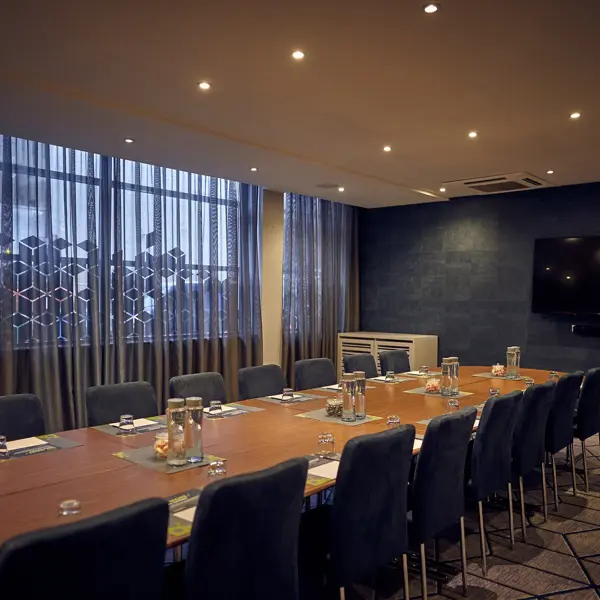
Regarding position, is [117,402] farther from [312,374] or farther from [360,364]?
[360,364]

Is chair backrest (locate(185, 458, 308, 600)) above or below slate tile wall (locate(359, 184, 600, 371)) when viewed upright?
below

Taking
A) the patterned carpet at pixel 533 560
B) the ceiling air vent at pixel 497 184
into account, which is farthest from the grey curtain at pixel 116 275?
→ the patterned carpet at pixel 533 560

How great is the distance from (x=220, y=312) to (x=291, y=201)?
1.79 meters

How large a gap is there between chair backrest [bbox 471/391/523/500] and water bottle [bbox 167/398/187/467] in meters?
1.52

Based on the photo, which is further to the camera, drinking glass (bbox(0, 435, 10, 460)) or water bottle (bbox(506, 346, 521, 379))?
water bottle (bbox(506, 346, 521, 379))

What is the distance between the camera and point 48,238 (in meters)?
5.19

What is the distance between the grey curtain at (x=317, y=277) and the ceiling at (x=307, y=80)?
6.84 ft

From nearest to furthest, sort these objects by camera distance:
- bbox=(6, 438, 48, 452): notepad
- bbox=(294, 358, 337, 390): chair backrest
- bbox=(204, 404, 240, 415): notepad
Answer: bbox=(6, 438, 48, 452): notepad < bbox=(204, 404, 240, 415): notepad < bbox=(294, 358, 337, 390): chair backrest

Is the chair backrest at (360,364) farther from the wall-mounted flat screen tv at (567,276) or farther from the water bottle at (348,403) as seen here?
the wall-mounted flat screen tv at (567,276)

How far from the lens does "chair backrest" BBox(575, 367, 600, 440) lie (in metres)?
4.36

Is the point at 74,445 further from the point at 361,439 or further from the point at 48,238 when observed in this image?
the point at 48,238

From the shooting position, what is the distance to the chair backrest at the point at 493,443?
3.04 m

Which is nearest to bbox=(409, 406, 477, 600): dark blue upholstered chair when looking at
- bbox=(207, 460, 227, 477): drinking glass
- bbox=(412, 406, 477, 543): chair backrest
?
bbox=(412, 406, 477, 543): chair backrest

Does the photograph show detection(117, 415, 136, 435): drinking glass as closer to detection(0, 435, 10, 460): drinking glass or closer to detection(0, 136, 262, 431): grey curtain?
detection(0, 435, 10, 460): drinking glass
